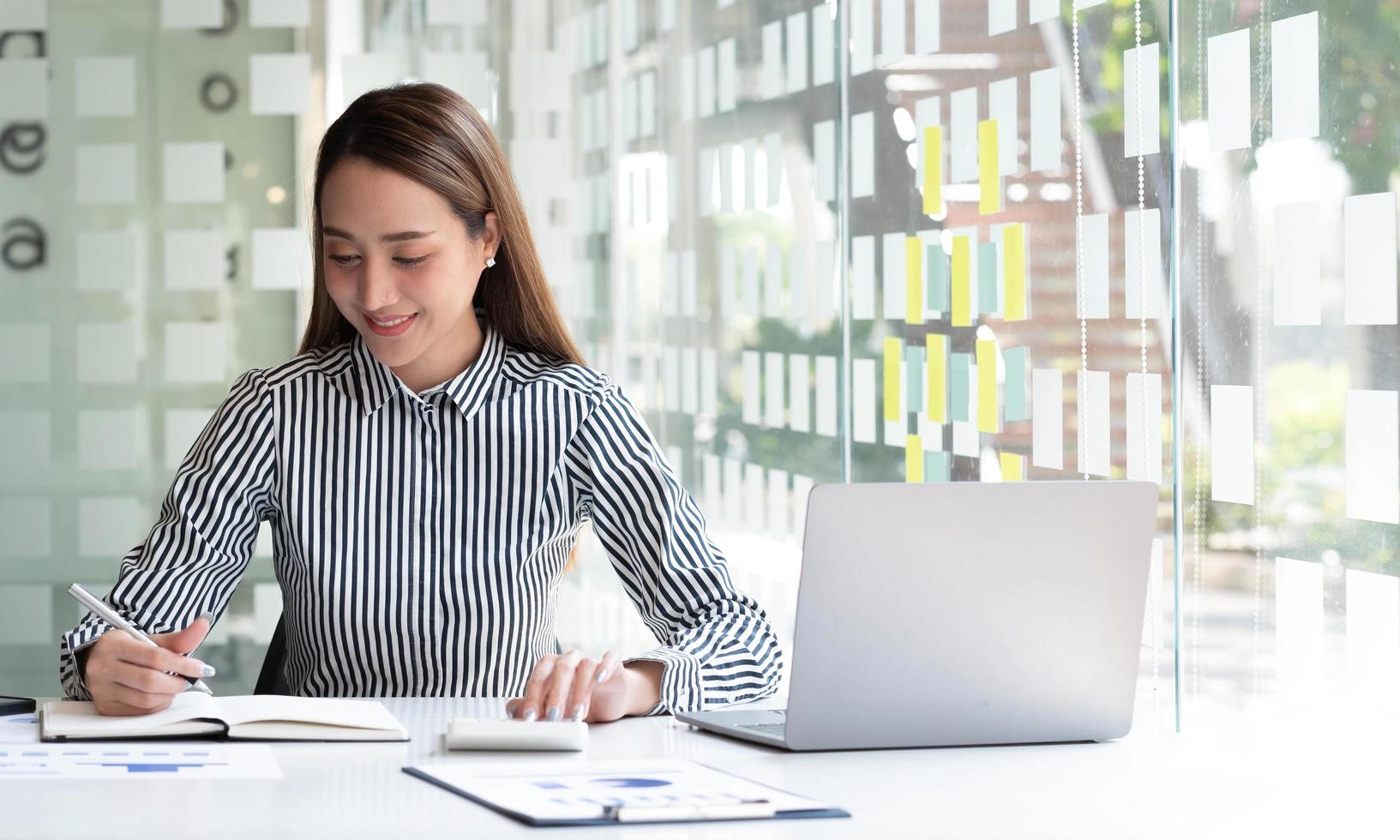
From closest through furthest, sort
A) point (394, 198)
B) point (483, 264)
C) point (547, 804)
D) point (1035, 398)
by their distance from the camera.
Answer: point (547, 804) → point (394, 198) → point (483, 264) → point (1035, 398)

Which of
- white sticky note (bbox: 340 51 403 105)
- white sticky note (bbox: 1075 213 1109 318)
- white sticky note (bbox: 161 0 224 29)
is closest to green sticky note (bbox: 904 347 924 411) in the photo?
white sticky note (bbox: 1075 213 1109 318)

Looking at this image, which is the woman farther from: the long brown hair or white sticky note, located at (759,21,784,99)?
white sticky note, located at (759,21,784,99)

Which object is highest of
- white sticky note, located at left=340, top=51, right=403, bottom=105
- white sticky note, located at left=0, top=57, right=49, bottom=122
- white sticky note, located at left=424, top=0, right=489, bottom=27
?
white sticky note, located at left=424, top=0, right=489, bottom=27

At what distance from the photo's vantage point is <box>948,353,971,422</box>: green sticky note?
110 inches

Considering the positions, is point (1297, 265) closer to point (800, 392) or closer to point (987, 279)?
point (987, 279)

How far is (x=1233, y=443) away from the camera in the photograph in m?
2.19

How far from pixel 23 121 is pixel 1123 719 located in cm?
297

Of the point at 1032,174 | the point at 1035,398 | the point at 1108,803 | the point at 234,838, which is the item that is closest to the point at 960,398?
the point at 1035,398

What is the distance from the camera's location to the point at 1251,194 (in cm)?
214

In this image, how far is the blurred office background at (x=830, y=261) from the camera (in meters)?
2.06

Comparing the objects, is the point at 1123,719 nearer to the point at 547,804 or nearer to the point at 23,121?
the point at 547,804

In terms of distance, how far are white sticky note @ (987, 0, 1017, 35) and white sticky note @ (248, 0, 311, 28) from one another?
174 cm

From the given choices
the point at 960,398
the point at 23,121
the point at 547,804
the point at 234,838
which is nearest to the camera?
the point at 234,838

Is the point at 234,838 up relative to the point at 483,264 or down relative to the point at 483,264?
down
